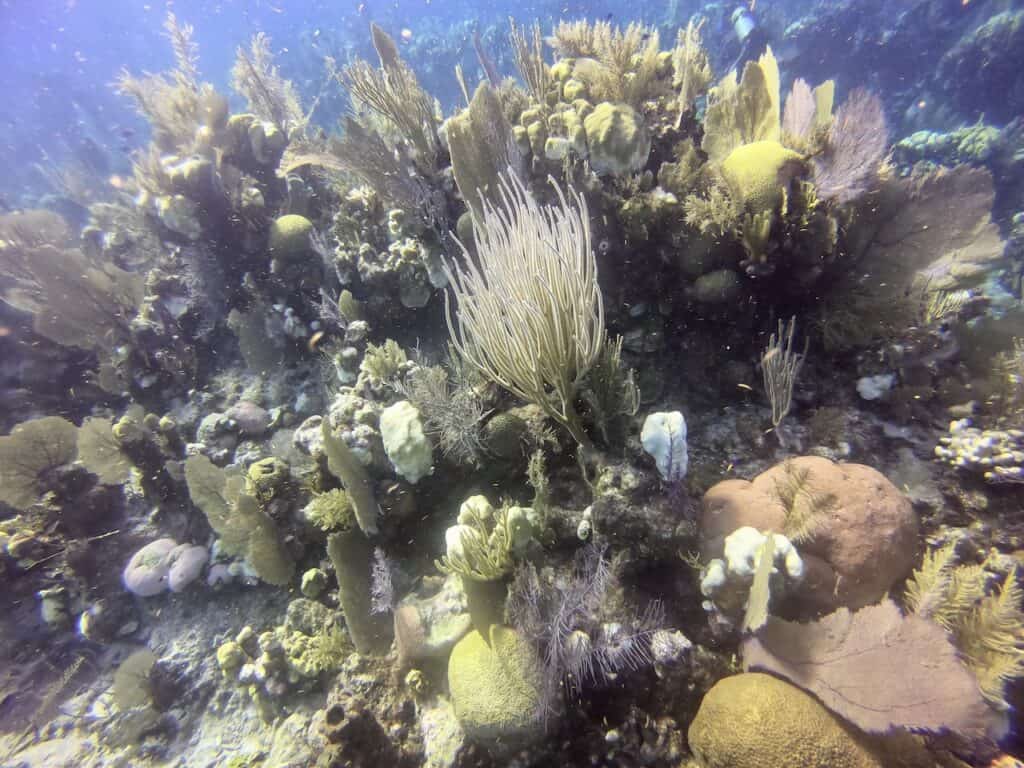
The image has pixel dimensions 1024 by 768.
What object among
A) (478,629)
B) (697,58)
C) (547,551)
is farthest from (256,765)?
(697,58)

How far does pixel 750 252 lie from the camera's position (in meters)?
3.52

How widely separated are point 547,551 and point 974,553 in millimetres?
2572

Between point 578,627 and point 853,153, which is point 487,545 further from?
point 853,153

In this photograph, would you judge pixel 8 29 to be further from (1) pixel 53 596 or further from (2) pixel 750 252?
(2) pixel 750 252

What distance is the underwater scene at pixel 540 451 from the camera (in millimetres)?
2535

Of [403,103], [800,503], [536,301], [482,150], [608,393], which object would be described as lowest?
[800,503]

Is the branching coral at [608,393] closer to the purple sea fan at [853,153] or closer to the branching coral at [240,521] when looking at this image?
the purple sea fan at [853,153]

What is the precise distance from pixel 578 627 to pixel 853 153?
4.14 metres

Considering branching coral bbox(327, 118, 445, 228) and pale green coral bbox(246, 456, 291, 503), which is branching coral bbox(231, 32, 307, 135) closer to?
branching coral bbox(327, 118, 445, 228)

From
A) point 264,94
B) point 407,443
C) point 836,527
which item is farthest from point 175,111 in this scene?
point 836,527

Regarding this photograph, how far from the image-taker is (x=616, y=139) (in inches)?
150

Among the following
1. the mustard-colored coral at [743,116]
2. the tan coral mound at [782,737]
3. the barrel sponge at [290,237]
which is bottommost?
the tan coral mound at [782,737]

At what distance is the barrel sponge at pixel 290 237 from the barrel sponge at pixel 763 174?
5200 mm

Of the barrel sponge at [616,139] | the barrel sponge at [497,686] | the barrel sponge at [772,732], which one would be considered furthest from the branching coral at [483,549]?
the barrel sponge at [616,139]
